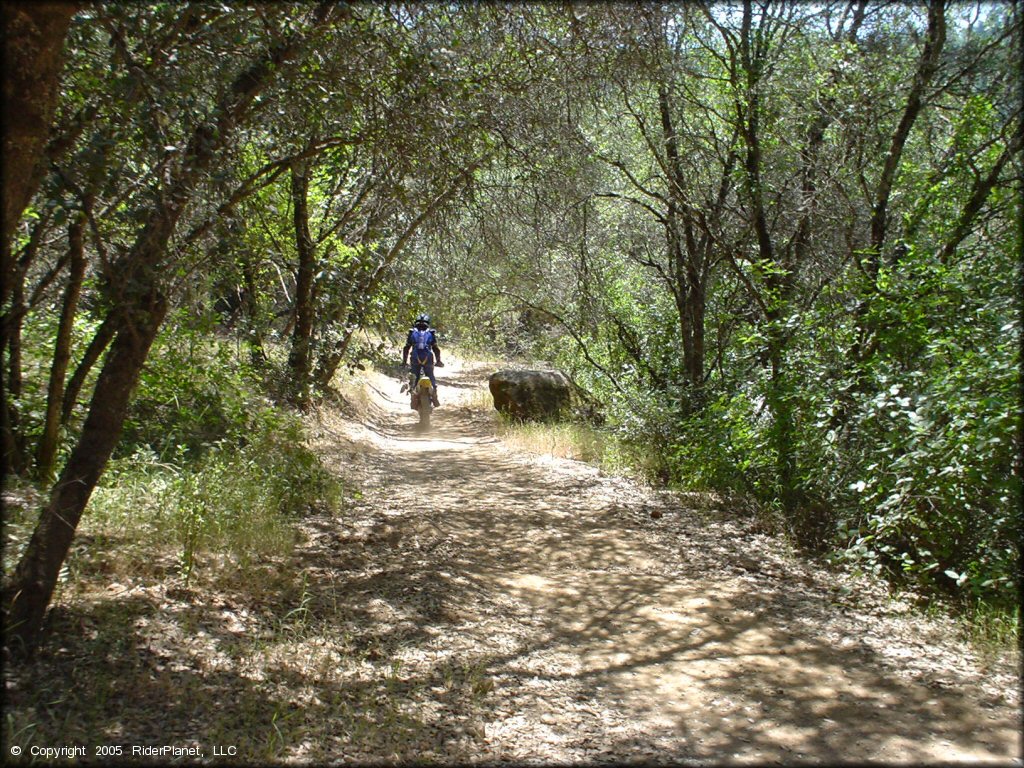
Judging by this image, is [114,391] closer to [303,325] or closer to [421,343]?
[303,325]

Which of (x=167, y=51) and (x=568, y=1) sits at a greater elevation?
(x=568, y=1)

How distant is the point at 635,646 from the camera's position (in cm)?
452

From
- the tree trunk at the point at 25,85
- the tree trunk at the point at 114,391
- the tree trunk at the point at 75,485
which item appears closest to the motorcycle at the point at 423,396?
the tree trunk at the point at 114,391

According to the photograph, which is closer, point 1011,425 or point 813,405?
point 1011,425

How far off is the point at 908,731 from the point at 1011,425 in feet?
5.83

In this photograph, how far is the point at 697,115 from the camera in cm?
941

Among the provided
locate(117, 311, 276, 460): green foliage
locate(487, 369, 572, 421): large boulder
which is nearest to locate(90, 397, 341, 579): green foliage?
locate(117, 311, 276, 460): green foliage

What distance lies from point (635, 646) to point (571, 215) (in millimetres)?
6579

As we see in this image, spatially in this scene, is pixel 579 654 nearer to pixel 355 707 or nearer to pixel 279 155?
pixel 355 707

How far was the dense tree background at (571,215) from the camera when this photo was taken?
4012 mm

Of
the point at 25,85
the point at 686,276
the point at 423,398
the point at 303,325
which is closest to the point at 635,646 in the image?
the point at 25,85

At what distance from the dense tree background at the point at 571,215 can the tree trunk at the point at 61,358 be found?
0.07ft

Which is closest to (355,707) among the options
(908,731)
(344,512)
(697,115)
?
(908,731)

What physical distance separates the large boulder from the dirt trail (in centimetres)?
731
